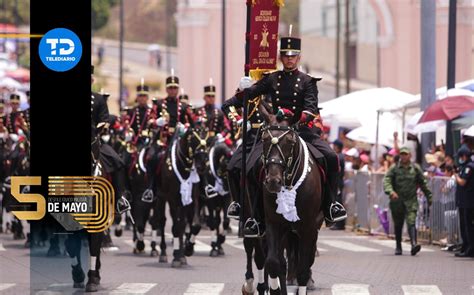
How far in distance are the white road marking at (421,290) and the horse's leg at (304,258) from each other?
337 cm

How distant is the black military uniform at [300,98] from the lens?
17.9 metres

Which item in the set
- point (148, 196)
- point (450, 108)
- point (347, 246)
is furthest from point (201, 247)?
point (450, 108)

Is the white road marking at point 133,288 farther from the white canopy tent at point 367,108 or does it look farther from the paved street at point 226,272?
the white canopy tent at point 367,108

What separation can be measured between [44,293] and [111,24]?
144773mm

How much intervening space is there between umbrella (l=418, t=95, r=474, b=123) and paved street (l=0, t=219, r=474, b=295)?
268 cm

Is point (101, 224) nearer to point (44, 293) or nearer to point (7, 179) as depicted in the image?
point (44, 293)

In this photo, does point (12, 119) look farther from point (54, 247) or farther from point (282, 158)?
point (282, 158)

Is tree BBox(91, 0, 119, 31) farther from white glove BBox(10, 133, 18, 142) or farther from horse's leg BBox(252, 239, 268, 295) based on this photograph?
horse's leg BBox(252, 239, 268, 295)

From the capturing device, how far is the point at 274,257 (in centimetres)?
1705

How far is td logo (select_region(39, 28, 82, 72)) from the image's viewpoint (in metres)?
24.6

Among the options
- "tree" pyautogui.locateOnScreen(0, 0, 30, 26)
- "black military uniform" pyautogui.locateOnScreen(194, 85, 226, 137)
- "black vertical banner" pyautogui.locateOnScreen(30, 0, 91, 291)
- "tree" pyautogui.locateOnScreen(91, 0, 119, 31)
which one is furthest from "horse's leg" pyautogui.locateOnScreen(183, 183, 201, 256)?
"tree" pyautogui.locateOnScreen(91, 0, 119, 31)

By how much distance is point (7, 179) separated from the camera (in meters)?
32.2

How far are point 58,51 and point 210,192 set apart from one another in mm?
5049

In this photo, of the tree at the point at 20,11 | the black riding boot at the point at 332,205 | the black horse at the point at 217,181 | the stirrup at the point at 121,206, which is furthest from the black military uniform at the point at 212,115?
the tree at the point at 20,11
